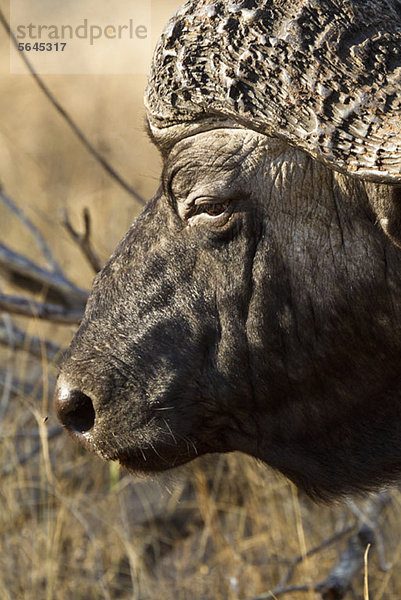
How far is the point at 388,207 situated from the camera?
2301 millimetres

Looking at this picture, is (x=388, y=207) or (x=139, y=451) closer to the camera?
(x=388, y=207)

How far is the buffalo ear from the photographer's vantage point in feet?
7.46

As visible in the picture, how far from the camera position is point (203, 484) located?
4.72 m

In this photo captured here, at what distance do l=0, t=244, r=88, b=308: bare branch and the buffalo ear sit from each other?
262cm

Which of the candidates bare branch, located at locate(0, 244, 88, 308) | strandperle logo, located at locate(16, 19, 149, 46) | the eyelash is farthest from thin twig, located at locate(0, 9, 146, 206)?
the eyelash

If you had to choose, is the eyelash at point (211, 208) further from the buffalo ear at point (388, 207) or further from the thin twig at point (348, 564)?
the thin twig at point (348, 564)

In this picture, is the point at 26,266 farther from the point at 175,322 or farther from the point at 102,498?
the point at 175,322

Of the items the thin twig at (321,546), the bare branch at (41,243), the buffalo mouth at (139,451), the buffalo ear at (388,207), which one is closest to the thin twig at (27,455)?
the bare branch at (41,243)

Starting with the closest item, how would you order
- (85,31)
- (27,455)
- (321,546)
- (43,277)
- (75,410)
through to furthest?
(75,410), (321,546), (43,277), (27,455), (85,31)

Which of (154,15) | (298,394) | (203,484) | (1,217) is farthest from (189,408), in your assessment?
(154,15)

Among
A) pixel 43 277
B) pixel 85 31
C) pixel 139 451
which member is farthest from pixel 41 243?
pixel 139 451

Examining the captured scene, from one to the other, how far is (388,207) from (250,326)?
22.1 inches

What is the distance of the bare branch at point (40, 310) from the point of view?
15.1 ft

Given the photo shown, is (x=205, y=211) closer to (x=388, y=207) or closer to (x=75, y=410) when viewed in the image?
(x=388, y=207)
